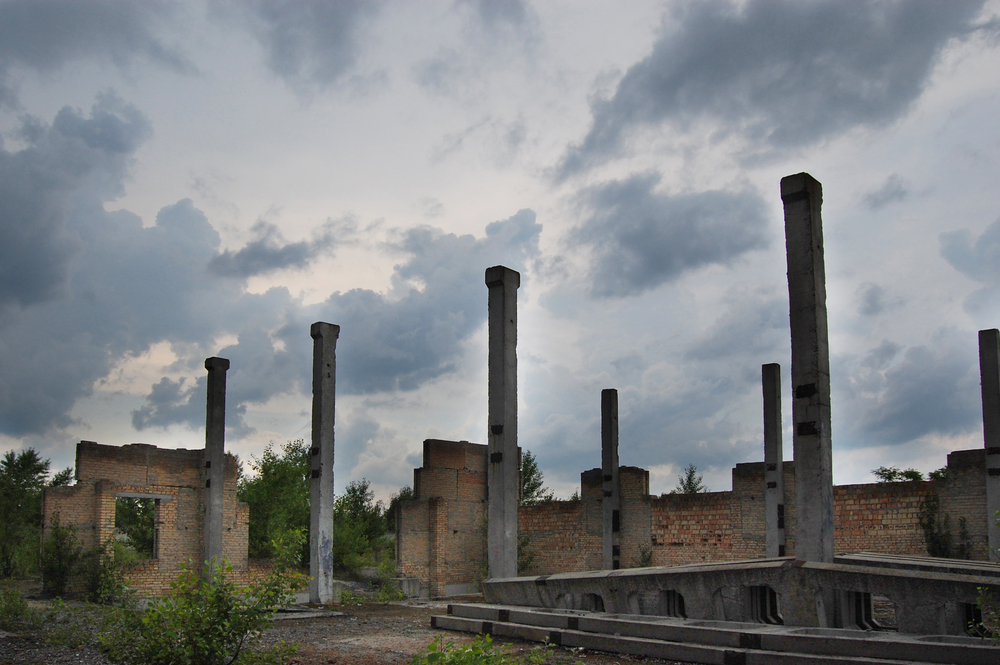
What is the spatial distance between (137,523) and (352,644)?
16.9 m

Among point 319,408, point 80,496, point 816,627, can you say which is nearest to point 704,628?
point 816,627

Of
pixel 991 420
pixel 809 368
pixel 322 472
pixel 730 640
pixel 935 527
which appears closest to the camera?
pixel 730 640

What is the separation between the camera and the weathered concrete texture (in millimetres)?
6992

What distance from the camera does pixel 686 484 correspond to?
39.2 m

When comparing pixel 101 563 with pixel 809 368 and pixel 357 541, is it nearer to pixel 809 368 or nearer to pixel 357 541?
pixel 357 541

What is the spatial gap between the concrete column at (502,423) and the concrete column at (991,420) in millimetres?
8705

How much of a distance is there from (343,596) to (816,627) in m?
9.97

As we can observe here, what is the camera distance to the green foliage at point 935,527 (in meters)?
15.0

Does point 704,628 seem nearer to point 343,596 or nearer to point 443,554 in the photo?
point 343,596

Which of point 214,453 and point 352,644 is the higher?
point 214,453

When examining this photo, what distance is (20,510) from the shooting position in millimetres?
30734

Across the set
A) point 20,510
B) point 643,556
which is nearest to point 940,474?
point 643,556

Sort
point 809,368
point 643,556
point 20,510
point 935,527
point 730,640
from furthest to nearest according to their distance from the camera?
point 20,510 < point 643,556 < point 935,527 < point 809,368 < point 730,640

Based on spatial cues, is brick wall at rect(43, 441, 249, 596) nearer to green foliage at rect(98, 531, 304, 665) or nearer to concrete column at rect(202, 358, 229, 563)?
concrete column at rect(202, 358, 229, 563)
